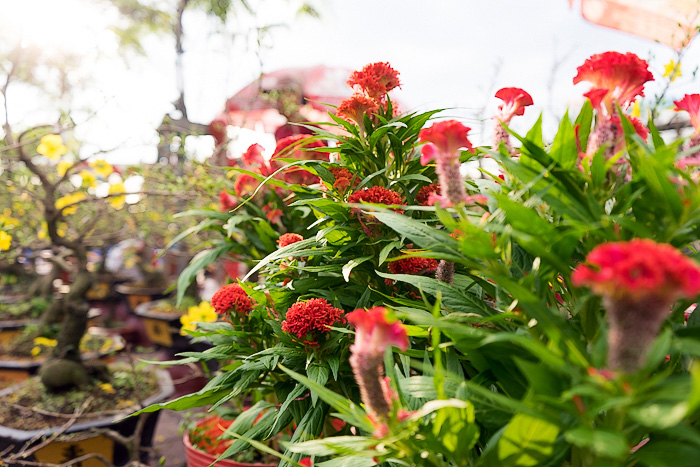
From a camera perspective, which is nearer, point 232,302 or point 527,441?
point 527,441

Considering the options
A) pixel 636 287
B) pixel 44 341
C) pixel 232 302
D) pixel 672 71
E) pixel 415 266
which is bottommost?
pixel 44 341

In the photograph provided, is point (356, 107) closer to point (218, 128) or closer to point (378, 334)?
point (378, 334)

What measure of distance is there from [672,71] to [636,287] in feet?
5.19

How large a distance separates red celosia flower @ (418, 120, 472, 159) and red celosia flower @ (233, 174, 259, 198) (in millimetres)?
693

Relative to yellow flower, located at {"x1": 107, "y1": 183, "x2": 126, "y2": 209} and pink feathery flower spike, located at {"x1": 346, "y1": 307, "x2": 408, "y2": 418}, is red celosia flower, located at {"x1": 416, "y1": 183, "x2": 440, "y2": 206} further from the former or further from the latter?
yellow flower, located at {"x1": 107, "y1": 183, "x2": 126, "y2": 209}

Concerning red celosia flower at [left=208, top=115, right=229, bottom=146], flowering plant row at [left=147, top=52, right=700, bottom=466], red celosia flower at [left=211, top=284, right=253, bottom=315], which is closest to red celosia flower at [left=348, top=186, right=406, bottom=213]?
flowering plant row at [left=147, top=52, right=700, bottom=466]

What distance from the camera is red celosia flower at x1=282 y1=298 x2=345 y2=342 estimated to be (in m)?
0.68

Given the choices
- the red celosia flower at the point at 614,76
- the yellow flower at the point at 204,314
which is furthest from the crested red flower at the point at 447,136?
the yellow flower at the point at 204,314

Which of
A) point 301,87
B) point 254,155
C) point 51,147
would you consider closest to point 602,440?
point 254,155

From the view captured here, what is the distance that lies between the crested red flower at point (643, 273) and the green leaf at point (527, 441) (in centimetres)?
16

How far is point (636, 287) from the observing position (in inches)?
12.0

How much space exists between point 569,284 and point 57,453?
1.61m

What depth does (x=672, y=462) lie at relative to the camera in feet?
1.28

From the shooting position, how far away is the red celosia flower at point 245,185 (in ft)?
3.76
